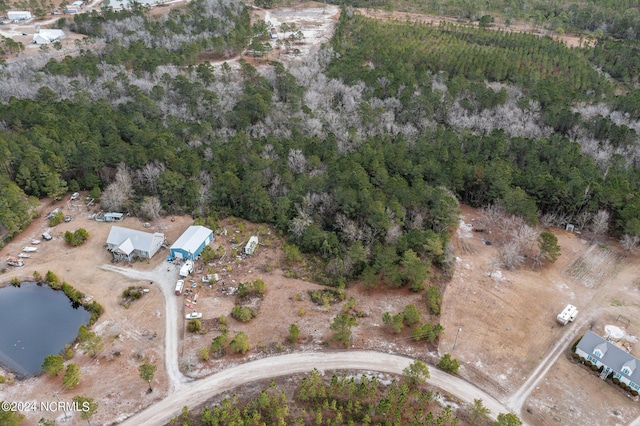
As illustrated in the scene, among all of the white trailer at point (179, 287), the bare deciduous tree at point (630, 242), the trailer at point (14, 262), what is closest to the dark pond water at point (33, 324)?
the trailer at point (14, 262)

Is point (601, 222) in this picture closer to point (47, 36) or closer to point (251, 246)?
point (251, 246)

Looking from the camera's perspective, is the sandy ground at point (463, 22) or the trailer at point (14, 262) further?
the sandy ground at point (463, 22)

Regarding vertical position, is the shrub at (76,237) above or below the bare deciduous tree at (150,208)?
below

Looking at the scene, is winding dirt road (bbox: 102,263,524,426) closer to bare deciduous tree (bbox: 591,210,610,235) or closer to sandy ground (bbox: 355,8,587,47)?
bare deciduous tree (bbox: 591,210,610,235)

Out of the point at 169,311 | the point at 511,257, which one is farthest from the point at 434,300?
the point at 169,311

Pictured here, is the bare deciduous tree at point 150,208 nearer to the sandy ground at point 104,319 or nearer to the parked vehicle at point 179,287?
the sandy ground at point 104,319

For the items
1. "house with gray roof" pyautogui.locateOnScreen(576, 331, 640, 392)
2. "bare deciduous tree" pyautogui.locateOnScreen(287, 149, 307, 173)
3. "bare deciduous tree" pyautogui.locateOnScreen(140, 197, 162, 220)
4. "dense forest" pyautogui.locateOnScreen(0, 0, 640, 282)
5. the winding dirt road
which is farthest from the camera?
"bare deciduous tree" pyautogui.locateOnScreen(287, 149, 307, 173)

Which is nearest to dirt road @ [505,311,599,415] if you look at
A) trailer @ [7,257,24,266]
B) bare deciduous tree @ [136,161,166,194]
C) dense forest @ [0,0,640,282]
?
dense forest @ [0,0,640,282]
